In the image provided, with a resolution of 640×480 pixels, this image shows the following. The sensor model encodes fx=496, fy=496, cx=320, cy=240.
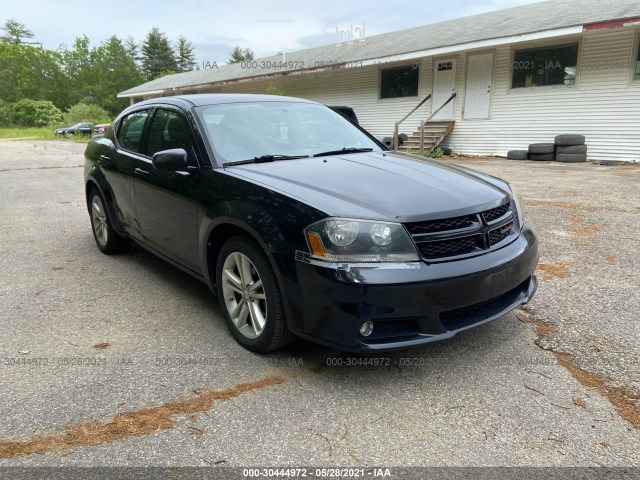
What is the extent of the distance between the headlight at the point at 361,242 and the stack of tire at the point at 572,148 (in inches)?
464

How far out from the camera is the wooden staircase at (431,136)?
1499 cm

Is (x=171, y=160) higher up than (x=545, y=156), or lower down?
higher up

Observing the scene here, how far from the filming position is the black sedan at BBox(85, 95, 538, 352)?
2482mm

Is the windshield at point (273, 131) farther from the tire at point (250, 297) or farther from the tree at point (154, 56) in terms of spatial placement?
the tree at point (154, 56)

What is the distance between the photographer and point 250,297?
3010 mm

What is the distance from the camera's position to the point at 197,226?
11.0ft

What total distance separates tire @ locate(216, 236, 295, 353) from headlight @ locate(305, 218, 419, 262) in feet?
1.37

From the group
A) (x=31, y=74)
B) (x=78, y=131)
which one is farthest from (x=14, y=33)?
(x=78, y=131)

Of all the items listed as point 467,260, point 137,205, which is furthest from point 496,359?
point 137,205

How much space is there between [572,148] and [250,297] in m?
11.9

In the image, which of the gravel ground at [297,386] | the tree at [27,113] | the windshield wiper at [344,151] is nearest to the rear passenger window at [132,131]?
the gravel ground at [297,386]

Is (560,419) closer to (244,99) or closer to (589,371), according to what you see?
(589,371)

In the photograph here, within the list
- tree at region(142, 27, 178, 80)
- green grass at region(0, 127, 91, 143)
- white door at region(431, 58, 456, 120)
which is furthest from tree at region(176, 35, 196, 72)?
white door at region(431, 58, 456, 120)

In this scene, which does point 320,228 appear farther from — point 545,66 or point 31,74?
point 31,74
